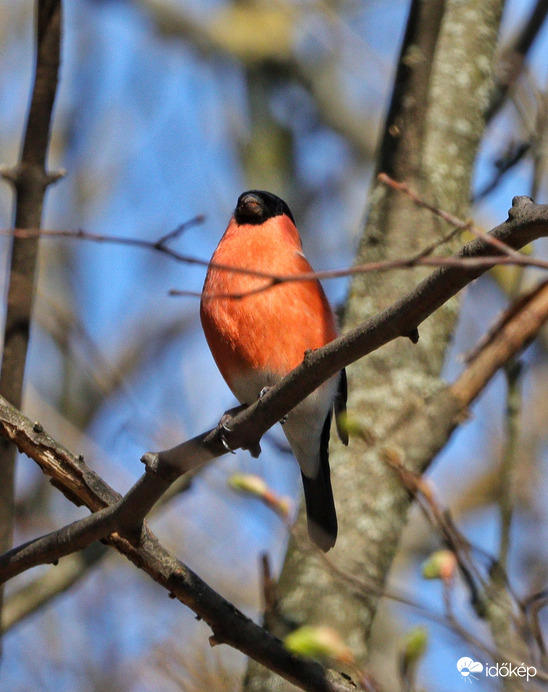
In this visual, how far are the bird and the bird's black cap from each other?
0.04 meters

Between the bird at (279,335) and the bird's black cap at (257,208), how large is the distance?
4 centimetres

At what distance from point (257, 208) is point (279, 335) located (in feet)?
2.65

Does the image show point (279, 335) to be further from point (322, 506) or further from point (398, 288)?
point (398, 288)

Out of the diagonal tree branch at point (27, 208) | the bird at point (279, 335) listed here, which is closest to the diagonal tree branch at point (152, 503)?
the diagonal tree branch at point (27, 208)

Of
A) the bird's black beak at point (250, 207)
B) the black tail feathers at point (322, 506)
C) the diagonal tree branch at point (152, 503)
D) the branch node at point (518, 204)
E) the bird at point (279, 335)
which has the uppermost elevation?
the bird's black beak at point (250, 207)

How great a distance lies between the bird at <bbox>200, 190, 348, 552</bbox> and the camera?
10.9 ft

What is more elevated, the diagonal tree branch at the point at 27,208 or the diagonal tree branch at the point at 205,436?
the diagonal tree branch at the point at 27,208

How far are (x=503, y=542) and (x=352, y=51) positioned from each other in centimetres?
512

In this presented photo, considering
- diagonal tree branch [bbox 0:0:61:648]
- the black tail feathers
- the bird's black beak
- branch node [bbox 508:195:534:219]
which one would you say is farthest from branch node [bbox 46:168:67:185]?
branch node [bbox 508:195:534:219]

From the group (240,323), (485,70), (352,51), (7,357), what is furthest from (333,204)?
(7,357)

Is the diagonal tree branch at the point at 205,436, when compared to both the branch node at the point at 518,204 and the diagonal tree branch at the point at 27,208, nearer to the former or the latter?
the branch node at the point at 518,204

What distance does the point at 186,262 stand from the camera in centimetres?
196

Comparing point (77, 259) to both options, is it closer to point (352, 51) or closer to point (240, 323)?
point (352, 51)

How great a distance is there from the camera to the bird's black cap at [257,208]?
152 inches
